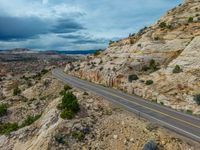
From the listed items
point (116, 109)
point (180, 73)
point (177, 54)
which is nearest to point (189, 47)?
point (177, 54)

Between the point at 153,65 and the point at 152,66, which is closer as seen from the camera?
the point at 152,66

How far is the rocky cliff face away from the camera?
51.6 metres

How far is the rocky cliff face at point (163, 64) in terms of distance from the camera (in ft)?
169

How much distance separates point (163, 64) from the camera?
216ft

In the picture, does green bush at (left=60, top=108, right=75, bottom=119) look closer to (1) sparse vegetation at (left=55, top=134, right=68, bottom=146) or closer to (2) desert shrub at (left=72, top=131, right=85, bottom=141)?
(2) desert shrub at (left=72, top=131, right=85, bottom=141)

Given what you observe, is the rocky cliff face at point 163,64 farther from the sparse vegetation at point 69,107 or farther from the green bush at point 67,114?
the green bush at point 67,114

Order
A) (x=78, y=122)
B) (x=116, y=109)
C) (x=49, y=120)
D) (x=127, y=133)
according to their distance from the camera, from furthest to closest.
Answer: (x=116, y=109)
(x=49, y=120)
(x=78, y=122)
(x=127, y=133)

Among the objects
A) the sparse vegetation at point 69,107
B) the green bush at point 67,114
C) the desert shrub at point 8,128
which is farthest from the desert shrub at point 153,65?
the green bush at point 67,114

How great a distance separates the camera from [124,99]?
5134 centimetres

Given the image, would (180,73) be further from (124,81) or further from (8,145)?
(8,145)

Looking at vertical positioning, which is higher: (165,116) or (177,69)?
(177,69)

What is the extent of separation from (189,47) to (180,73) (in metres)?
9.23

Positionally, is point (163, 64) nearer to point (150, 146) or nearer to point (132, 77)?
point (132, 77)

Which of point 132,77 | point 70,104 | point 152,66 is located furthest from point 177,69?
point 70,104
